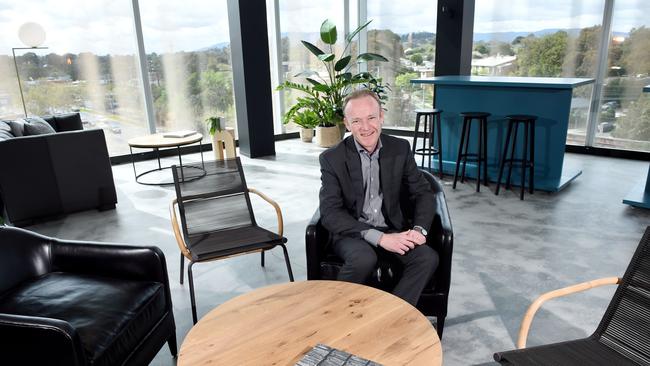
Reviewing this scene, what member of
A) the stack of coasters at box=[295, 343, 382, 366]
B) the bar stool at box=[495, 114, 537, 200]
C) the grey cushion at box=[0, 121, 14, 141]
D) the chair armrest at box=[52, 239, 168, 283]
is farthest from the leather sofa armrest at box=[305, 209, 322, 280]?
the grey cushion at box=[0, 121, 14, 141]

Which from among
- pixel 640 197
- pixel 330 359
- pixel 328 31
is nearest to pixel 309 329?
pixel 330 359

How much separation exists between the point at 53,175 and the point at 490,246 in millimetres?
4150

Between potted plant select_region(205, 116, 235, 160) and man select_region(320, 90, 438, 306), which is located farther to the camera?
potted plant select_region(205, 116, 235, 160)

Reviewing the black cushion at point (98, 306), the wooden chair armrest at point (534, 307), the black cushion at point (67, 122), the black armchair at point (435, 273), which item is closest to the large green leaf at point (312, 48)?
the black cushion at point (67, 122)

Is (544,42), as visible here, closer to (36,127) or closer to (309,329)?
(309,329)

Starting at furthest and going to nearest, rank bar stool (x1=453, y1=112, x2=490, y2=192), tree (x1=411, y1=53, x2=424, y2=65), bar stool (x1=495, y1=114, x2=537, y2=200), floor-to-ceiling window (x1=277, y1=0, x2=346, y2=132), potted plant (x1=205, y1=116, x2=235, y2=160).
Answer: tree (x1=411, y1=53, x2=424, y2=65)
floor-to-ceiling window (x1=277, y1=0, x2=346, y2=132)
potted plant (x1=205, y1=116, x2=235, y2=160)
bar stool (x1=453, y1=112, x2=490, y2=192)
bar stool (x1=495, y1=114, x2=537, y2=200)

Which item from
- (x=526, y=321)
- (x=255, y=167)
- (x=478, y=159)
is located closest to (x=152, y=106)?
(x=255, y=167)

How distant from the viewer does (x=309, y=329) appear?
1.68m

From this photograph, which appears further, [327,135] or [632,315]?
[327,135]

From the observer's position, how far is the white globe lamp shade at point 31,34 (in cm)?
546

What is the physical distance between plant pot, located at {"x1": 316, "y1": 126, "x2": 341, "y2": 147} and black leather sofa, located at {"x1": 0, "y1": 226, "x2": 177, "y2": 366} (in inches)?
A: 209

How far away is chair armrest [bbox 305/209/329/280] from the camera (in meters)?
2.37

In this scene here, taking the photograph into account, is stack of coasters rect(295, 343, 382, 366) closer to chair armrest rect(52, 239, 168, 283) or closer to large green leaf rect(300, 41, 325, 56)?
chair armrest rect(52, 239, 168, 283)

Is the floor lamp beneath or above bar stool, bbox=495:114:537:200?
above
